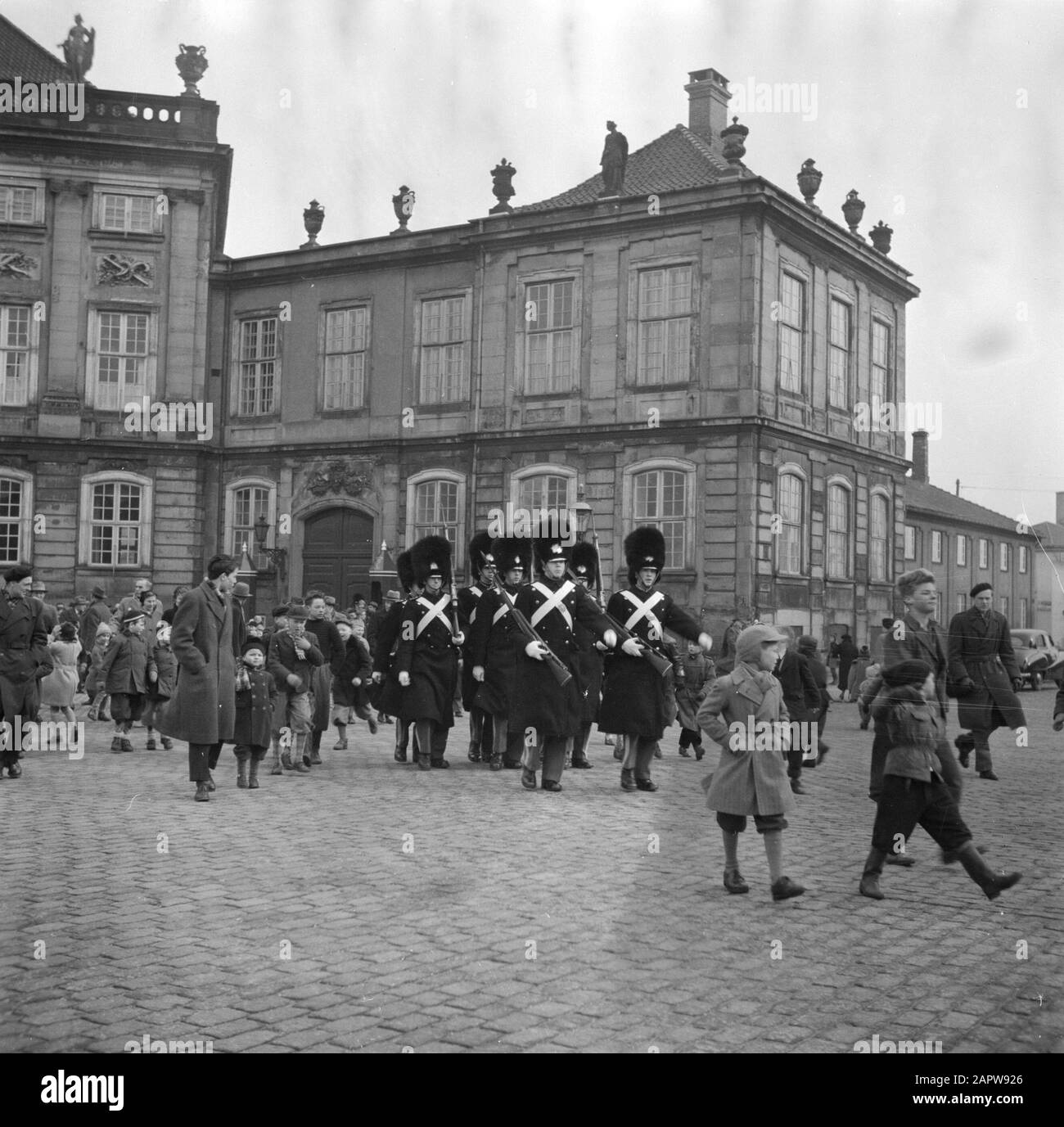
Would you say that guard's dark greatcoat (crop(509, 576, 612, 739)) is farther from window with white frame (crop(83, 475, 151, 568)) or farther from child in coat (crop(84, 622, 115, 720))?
window with white frame (crop(83, 475, 151, 568))

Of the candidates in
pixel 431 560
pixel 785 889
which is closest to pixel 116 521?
pixel 431 560

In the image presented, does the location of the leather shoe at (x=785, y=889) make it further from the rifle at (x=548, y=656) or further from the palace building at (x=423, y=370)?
the palace building at (x=423, y=370)

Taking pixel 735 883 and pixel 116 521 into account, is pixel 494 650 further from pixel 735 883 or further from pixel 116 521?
pixel 116 521

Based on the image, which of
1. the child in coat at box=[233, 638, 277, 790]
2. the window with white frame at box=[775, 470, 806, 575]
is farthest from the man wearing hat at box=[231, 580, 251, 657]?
the window with white frame at box=[775, 470, 806, 575]

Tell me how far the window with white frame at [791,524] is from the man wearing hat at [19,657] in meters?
17.8

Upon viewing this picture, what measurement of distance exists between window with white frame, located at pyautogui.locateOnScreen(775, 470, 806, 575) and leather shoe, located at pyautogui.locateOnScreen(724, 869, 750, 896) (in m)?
20.6

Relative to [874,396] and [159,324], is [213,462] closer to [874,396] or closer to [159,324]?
[159,324]

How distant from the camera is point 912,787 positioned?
7.20 meters

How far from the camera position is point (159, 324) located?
31719 millimetres

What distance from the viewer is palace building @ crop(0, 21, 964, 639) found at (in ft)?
90.5

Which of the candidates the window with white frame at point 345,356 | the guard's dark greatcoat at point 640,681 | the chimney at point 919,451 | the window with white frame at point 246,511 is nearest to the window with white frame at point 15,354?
the window with white frame at point 246,511

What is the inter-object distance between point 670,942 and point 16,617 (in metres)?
8.38

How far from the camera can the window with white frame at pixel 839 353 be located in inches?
1201

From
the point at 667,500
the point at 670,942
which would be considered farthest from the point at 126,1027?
the point at 667,500
